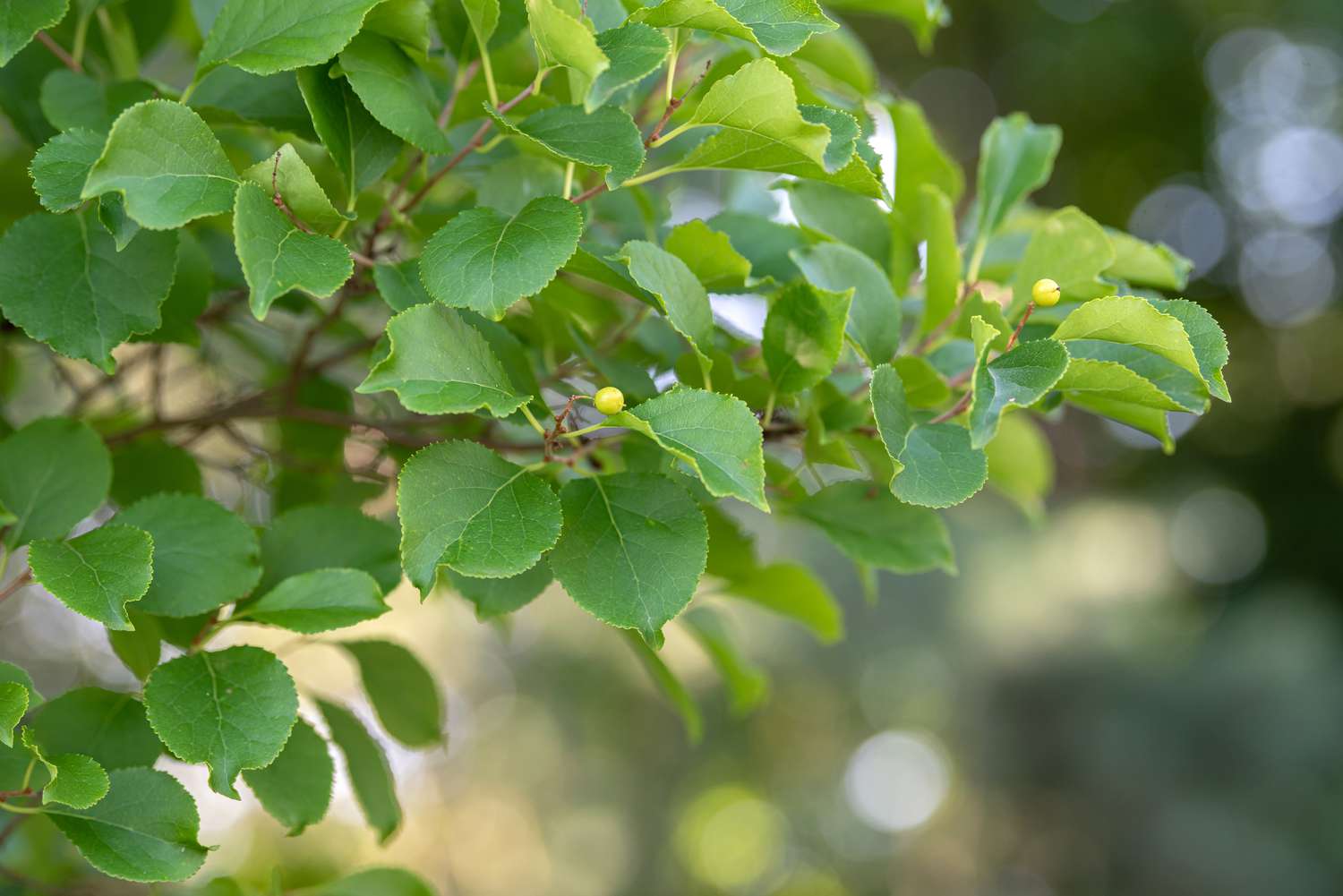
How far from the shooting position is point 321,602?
416 millimetres

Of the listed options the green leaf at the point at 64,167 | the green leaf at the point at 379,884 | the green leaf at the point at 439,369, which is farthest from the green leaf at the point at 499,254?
the green leaf at the point at 379,884

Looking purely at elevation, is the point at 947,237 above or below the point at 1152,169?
above

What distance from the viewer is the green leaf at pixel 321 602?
41cm

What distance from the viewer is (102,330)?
1.35 feet

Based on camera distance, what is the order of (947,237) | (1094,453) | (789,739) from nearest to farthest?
1. (947,237)
2. (789,739)
3. (1094,453)

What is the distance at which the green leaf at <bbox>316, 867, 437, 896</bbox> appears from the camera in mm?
554

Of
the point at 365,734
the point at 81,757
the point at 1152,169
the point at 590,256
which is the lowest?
the point at 1152,169

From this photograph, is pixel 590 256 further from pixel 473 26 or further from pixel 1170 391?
pixel 1170 391

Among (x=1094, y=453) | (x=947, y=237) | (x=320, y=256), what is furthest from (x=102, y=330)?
(x=1094, y=453)

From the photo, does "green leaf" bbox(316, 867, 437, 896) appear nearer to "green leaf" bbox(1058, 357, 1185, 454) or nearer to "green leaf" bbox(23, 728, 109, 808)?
"green leaf" bbox(23, 728, 109, 808)

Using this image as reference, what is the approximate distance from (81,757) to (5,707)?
33 millimetres

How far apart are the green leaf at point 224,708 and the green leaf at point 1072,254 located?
1.11 feet

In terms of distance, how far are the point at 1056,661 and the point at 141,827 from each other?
2.36 m

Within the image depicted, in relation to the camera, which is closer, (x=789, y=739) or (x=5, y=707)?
(x=5, y=707)
